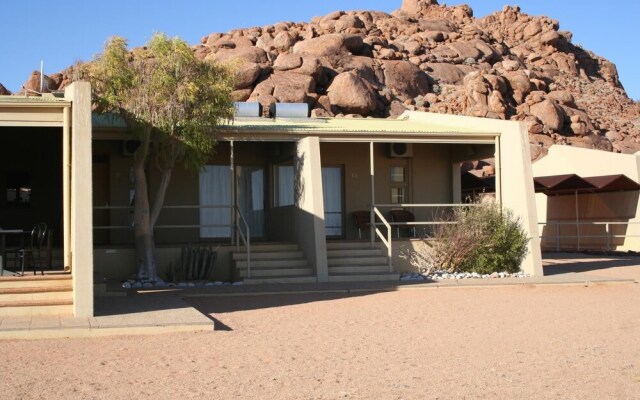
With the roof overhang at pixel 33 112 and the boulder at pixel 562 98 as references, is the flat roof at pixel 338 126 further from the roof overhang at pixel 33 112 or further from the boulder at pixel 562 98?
the boulder at pixel 562 98

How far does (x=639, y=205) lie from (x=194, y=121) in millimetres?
16714

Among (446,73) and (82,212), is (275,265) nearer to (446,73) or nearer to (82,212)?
(82,212)

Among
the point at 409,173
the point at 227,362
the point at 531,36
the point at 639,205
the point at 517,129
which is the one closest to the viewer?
the point at 227,362

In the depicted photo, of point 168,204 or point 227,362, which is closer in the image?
point 227,362

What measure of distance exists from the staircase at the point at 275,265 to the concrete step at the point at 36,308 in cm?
559

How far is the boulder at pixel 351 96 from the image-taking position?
159 feet

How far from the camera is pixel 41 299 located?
12.0 metres

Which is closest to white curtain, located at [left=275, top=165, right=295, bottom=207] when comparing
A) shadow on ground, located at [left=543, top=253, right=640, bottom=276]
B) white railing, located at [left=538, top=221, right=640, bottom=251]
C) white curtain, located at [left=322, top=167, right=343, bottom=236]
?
white curtain, located at [left=322, top=167, right=343, bottom=236]

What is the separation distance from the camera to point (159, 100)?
1598 cm

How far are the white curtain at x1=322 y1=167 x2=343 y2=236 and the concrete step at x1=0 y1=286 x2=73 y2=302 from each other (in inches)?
380

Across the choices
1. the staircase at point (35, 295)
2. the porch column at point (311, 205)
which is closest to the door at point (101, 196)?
the porch column at point (311, 205)

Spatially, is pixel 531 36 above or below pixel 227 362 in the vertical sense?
above

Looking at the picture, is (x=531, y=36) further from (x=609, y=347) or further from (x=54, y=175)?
(x=609, y=347)

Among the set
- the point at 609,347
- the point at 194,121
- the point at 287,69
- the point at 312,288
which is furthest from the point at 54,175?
the point at 287,69
